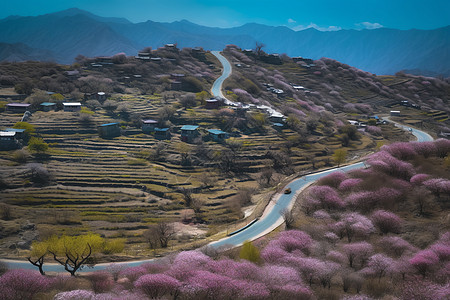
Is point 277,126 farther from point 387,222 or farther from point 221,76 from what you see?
point 387,222

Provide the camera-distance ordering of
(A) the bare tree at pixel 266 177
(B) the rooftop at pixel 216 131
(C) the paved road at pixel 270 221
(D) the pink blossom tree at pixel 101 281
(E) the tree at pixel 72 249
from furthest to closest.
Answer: (B) the rooftop at pixel 216 131 → (A) the bare tree at pixel 266 177 → (C) the paved road at pixel 270 221 → (E) the tree at pixel 72 249 → (D) the pink blossom tree at pixel 101 281

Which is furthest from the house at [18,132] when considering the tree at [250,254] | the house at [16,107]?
the tree at [250,254]

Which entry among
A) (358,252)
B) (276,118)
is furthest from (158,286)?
(276,118)

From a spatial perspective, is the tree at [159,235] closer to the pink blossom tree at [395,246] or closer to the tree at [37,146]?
the pink blossom tree at [395,246]

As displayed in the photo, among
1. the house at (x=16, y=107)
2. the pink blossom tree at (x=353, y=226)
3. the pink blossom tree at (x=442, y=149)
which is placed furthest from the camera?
the house at (x=16, y=107)

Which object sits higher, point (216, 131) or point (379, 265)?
point (216, 131)

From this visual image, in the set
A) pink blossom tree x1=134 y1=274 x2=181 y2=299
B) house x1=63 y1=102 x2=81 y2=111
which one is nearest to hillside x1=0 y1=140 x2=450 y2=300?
pink blossom tree x1=134 y1=274 x2=181 y2=299
